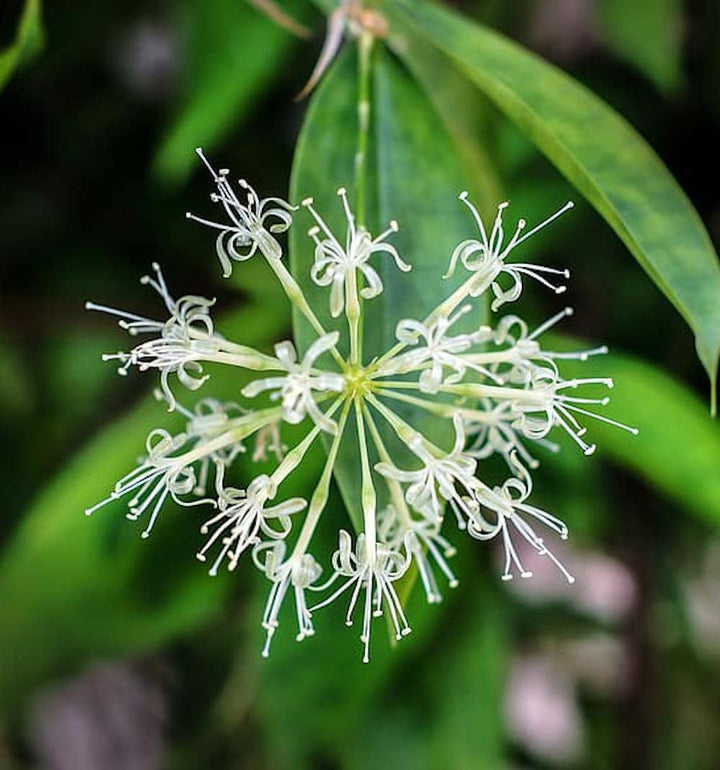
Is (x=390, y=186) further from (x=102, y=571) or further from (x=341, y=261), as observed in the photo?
(x=102, y=571)

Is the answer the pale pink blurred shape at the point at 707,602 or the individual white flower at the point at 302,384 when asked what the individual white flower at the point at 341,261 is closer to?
the individual white flower at the point at 302,384

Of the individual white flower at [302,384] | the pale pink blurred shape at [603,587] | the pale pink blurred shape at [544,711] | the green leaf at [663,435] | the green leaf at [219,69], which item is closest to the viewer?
the individual white flower at [302,384]

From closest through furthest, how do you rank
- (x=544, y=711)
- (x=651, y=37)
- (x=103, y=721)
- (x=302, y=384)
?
(x=302, y=384)
(x=651, y=37)
(x=103, y=721)
(x=544, y=711)

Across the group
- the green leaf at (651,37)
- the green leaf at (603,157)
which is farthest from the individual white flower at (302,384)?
the green leaf at (651,37)

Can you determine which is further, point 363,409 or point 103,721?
point 103,721

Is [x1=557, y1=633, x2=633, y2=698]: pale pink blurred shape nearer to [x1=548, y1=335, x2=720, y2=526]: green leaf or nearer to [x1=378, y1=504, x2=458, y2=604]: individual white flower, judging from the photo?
[x1=548, y1=335, x2=720, y2=526]: green leaf

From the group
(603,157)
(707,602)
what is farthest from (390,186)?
(707,602)
